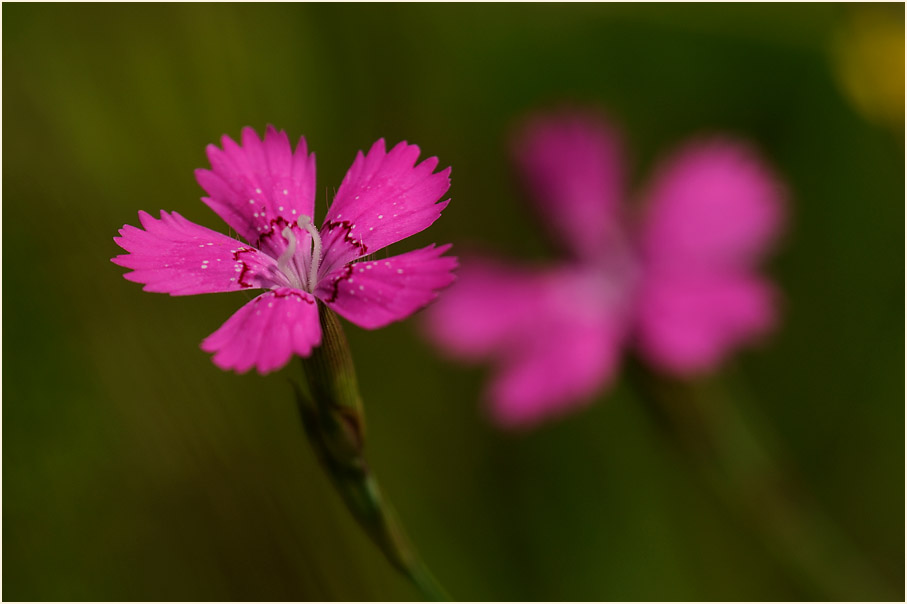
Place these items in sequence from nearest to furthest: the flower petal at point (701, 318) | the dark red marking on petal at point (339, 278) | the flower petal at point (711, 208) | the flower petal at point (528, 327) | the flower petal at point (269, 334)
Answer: the flower petal at point (269, 334) → the dark red marking on petal at point (339, 278) → the flower petal at point (701, 318) → the flower petal at point (528, 327) → the flower petal at point (711, 208)

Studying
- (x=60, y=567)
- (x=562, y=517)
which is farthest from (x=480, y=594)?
(x=60, y=567)

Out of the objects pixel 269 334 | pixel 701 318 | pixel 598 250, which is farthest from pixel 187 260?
pixel 598 250

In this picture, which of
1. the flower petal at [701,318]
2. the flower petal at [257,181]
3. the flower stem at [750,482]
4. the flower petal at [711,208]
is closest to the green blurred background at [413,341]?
the flower stem at [750,482]

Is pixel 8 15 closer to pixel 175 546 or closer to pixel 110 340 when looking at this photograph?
pixel 110 340

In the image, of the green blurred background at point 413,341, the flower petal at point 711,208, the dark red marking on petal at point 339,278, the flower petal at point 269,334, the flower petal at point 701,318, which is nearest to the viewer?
the flower petal at point 269,334

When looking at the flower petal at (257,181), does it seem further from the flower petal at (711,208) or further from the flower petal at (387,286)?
the flower petal at (711,208)

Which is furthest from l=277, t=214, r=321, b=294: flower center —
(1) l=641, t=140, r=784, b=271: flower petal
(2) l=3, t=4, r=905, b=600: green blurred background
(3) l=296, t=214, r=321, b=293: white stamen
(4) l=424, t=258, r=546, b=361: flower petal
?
(1) l=641, t=140, r=784, b=271: flower petal
